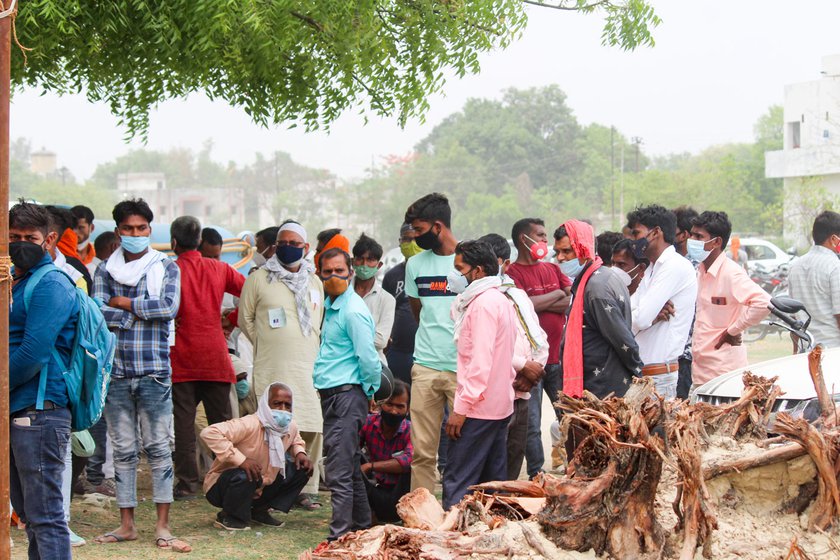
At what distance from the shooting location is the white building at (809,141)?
45781 mm

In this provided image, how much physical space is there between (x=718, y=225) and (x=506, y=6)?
2478mm

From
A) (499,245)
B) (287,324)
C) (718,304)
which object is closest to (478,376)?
(499,245)

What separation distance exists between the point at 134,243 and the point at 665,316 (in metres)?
3.56

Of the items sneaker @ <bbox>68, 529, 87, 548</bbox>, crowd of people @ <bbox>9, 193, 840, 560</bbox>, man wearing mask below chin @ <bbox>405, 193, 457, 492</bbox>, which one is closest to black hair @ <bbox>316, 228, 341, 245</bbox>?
crowd of people @ <bbox>9, 193, 840, 560</bbox>

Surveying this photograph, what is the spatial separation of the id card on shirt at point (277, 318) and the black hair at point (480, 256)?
2.06m

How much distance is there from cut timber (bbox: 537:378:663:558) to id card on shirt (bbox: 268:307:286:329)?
417cm

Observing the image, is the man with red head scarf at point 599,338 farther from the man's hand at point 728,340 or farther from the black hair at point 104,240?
the black hair at point 104,240

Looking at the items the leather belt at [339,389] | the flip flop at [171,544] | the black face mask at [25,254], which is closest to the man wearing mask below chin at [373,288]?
the leather belt at [339,389]

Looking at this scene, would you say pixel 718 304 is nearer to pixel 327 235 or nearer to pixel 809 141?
pixel 327 235

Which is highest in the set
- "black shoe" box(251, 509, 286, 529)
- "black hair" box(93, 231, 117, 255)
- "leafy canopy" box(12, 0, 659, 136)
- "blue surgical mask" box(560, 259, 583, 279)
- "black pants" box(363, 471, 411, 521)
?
"leafy canopy" box(12, 0, 659, 136)

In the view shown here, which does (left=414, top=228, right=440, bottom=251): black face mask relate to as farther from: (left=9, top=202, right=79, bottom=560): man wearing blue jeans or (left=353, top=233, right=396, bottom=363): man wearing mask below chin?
(left=9, top=202, right=79, bottom=560): man wearing blue jeans

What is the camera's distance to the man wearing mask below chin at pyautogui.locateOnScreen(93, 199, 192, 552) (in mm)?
6387

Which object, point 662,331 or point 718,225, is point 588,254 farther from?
point 718,225

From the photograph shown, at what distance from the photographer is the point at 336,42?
7094mm
